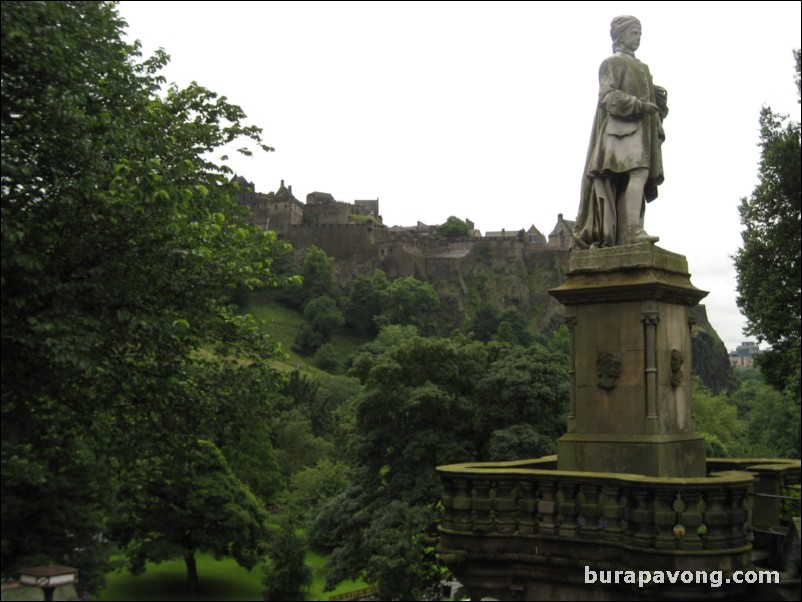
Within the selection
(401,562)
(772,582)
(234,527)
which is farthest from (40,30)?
(234,527)

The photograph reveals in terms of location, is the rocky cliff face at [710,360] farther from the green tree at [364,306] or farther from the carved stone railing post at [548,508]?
the carved stone railing post at [548,508]

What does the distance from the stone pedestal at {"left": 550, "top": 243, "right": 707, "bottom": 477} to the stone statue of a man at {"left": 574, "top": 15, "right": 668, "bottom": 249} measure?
649 millimetres

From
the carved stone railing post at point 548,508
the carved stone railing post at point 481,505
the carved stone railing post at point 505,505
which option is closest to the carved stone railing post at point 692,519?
the carved stone railing post at point 548,508

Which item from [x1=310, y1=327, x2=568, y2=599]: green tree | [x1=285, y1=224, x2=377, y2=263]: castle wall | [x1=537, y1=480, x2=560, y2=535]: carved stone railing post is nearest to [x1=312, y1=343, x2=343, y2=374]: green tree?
[x1=285, y1=224, x2=377, y2=263]: castle wall

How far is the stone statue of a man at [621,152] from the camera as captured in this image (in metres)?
10.0

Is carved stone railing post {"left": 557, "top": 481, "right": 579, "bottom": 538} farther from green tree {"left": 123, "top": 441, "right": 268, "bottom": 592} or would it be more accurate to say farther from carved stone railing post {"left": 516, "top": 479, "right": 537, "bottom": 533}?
green tree {"left": 123, "top": 441, "right": 268, "bottom": 592}

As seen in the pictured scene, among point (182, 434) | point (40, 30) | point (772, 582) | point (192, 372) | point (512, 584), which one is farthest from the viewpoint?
point (192, 372)

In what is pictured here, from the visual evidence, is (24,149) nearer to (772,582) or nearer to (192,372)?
(192,372)

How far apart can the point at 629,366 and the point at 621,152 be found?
9.30 feet

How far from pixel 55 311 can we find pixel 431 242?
413 feet

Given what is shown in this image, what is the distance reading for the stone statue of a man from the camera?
32.8 feet

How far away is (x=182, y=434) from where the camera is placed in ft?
45.4

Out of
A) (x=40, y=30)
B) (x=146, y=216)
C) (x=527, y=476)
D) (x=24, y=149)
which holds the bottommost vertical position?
(x=527, y=476)

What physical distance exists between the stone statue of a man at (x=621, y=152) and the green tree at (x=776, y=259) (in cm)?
1371
